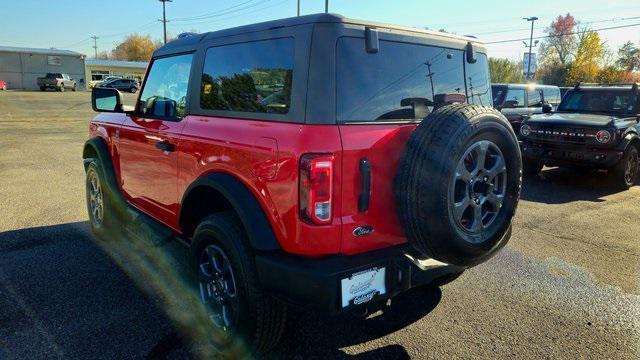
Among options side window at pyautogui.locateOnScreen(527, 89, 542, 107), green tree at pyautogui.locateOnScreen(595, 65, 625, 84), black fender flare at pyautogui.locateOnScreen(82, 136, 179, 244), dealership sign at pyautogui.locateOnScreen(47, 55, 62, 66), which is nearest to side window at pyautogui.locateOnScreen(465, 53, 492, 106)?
black fender flare at pyautogui.locateOnScreen(82, 136, 179, 244)

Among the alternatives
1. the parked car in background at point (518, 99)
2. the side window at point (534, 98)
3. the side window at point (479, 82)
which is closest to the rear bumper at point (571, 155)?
the parked car in background at point (518, 99)

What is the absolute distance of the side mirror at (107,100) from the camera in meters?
4.11

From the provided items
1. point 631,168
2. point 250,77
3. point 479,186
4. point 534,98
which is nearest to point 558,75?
point 534,98

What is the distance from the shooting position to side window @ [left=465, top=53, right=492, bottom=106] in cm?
316

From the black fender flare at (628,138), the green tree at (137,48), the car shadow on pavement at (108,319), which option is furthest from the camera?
the green tree at (137,48)

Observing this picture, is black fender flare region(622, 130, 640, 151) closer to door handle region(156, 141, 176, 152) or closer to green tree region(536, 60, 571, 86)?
door handle region(156, 141, 176, 152)

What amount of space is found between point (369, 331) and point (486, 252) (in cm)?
98

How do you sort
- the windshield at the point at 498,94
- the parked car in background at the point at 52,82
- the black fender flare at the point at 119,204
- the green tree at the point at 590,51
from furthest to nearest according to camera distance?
1. the green tree at the point at 590,51
2. the parked car in background at the point at 52,82
3. the windshield at the point at 498,94
4. the black fender flare at the point at 119,204

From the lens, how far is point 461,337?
300 cm

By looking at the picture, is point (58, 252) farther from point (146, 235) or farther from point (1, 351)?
point (1, 351)

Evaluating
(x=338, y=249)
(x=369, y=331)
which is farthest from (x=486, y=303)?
(x=338, y=249)

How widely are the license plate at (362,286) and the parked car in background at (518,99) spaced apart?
31.5ft

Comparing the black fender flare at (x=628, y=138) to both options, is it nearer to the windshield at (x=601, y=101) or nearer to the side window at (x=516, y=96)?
the windshield at (x=601, y=101)

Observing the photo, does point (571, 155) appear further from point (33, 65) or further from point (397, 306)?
point (33, 65)
